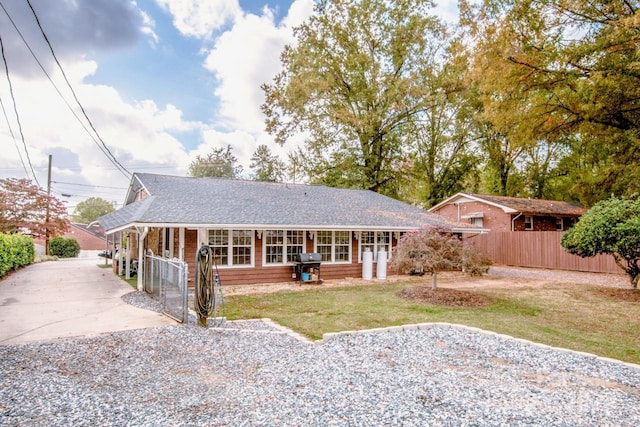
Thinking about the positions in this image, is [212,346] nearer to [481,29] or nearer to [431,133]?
[481,29]

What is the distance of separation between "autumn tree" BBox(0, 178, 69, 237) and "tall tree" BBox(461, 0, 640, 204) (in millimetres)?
25664

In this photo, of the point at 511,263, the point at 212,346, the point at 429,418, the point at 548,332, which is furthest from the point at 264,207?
the point at 511,263

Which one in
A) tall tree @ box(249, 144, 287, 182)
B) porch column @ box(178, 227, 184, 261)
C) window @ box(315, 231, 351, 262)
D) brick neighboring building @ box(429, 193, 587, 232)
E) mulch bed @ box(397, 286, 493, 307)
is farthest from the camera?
tall tree @ box(249, 144, 287, 182)

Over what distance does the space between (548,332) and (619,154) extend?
12.6 metres

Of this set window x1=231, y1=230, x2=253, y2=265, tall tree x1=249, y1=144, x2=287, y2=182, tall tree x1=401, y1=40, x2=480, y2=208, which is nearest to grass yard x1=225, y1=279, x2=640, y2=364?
window x1=231, y1=230, x2=253, y2=265

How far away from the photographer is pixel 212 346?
5.80 meters

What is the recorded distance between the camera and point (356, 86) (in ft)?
82.0

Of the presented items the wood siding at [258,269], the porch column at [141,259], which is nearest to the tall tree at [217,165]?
the wood siding at [258,269]

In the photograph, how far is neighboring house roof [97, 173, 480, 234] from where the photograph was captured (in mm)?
11877

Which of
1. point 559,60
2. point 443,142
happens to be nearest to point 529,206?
point 443,142

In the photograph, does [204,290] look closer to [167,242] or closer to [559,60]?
[167,242]

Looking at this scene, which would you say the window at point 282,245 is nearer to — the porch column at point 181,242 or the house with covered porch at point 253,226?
the house with covered porch at point 253,226

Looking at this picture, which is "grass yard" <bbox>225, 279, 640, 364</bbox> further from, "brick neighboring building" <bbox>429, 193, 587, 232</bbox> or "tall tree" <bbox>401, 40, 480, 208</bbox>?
"tall tree" <bbox>401, 40, 480, 208</bbox>

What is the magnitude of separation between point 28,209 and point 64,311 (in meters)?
19.9
